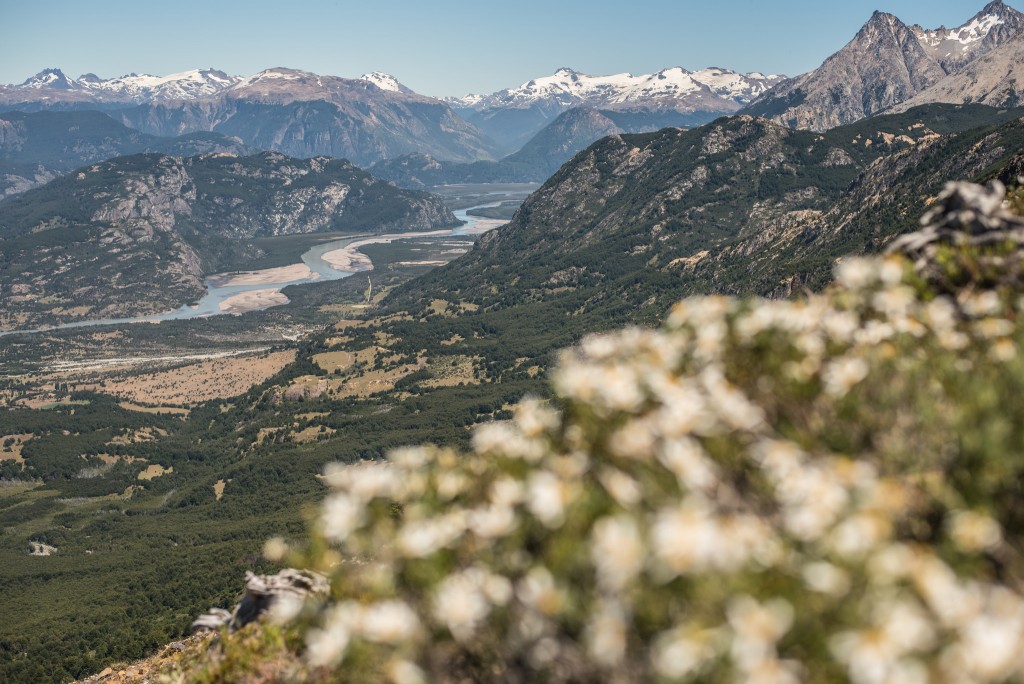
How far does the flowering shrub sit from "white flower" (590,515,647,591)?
0.03 meters

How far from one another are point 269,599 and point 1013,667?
22.9 metres

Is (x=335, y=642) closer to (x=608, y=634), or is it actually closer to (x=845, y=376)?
(x=608, y=634)

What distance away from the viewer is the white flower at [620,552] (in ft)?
30.8

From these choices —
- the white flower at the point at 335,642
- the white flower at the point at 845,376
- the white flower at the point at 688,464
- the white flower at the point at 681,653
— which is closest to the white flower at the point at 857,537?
the white flower at the point at 681,653

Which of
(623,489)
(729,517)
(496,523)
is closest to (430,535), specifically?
(496,523)

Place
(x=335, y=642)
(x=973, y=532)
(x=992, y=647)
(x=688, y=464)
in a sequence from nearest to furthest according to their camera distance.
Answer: (x=992, y=647)
(x=973, y=532)
(x=688, y=464)
(x=335, y=642)

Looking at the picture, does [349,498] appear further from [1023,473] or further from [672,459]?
[1023,473]

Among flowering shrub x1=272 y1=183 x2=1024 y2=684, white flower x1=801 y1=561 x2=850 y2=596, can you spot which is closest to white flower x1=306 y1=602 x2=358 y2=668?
flowering shrub x1=272 y1=183 x2=1024 y2=684

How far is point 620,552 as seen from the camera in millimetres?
9406

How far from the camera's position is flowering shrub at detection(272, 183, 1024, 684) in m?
8.79

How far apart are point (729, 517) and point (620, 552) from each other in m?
2.17

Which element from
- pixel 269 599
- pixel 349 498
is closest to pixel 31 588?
pixel 269 599

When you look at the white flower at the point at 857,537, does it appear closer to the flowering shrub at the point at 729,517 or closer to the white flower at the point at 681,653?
the flowering shrub at the point at 729,517

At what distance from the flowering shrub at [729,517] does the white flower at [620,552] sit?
0.10 feet
